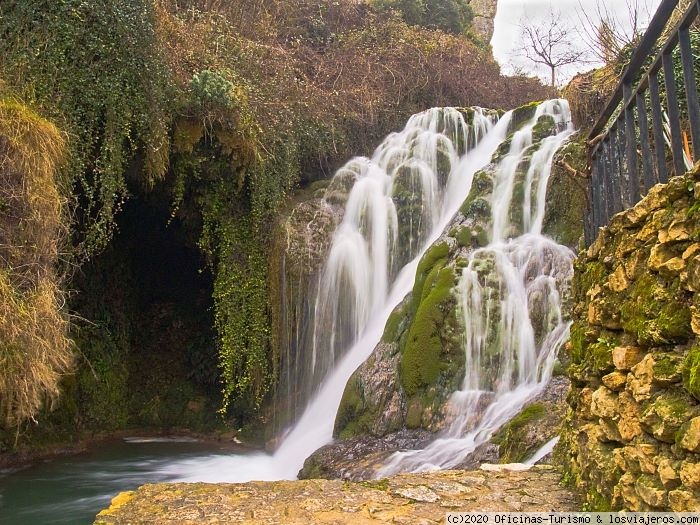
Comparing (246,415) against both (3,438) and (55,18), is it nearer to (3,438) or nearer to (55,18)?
(3,438)

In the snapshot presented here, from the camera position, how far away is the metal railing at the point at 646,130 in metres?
2.18

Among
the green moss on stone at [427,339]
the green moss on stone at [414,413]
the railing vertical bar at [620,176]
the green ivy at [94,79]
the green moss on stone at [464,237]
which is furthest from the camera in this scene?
the green moss on stone at [464,237]

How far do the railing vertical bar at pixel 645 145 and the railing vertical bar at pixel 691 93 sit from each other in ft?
1.80

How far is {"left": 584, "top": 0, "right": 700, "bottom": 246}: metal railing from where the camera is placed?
2.18 meters

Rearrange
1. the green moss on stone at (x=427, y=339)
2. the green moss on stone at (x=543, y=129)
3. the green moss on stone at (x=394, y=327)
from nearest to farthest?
the green moss on stone at (x=427, y=339) → the green moss on stone at (x=394, y=327) → the green moss on stone at (x=543, y=129)

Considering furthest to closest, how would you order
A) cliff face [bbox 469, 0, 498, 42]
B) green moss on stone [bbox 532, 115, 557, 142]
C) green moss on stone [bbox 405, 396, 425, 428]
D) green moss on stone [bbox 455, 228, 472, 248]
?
cliff face [bbox 469, 0, 498, 42], green moss on stone [bbox 532, 115, 557, 142], green moss on stone [bbox 455, 228, 472, 248], green moss on stone [bbox 405, 396, 425, 428]

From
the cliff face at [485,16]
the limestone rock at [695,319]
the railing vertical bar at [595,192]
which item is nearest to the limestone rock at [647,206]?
the limestone rock at [695,319]

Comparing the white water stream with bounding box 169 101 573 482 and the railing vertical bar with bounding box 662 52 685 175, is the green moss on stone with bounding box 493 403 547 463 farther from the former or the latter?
the railing vertical bar with bounding box 662 52 685 175

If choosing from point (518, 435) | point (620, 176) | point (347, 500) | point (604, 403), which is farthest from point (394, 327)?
point (604, 403)

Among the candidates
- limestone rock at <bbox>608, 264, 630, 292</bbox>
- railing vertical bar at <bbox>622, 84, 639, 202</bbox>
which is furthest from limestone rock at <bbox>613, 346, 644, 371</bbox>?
railing vertical bar at <bbox>622, 84, 639, 202</bbox>

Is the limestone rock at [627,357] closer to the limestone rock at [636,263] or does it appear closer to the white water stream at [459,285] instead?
the limestone rock at [636,263]

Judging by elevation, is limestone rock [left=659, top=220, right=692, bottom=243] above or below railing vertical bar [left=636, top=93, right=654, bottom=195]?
below

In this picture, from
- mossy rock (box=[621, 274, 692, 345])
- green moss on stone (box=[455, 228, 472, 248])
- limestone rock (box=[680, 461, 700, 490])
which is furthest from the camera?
green moss on stone (box=[455, 228, 472, 248])

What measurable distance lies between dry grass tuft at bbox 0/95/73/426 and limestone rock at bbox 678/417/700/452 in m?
4.69
